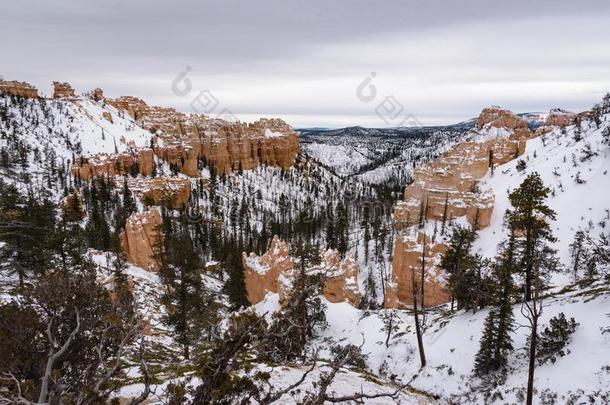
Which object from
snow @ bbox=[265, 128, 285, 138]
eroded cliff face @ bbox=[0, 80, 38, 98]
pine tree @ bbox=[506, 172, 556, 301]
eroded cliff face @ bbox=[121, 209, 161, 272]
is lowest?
eroded cliff face @ bbox=[121, 209, 161, 272]

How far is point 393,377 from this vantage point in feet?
72.0

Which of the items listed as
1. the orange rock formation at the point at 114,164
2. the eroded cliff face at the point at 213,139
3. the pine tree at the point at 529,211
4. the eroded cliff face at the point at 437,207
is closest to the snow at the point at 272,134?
the eroded cliff face at the point at 213,139

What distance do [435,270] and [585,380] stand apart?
23216 mm

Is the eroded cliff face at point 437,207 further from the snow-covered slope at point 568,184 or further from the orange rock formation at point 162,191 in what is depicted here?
the orange rock formation at point 162,191

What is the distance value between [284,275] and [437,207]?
3446 centimetres

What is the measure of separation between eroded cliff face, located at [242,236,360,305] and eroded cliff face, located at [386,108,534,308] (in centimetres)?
518

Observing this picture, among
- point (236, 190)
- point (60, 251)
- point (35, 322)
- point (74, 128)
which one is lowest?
point (236, 190)

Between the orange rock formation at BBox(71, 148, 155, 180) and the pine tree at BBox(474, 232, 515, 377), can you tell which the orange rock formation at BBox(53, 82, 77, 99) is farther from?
the pine tree at BBox(474, 232, 515, 377)

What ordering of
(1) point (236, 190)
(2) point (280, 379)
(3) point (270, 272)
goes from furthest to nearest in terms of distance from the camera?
1. (1) point (236, 190)
2. (3) point (270, 272)
3. (2) point (280, 379)

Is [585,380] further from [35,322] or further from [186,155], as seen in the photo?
[186,155]

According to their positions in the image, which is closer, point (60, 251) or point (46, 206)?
point (60, 251)

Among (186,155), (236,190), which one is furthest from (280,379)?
(186,155)

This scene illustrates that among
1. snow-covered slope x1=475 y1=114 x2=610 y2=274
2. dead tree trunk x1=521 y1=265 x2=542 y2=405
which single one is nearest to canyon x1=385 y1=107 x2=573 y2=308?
snow-covered slope x1=475 y1=114 x2=610 y2=274

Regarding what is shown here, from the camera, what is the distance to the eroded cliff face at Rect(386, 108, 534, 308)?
125 ft
